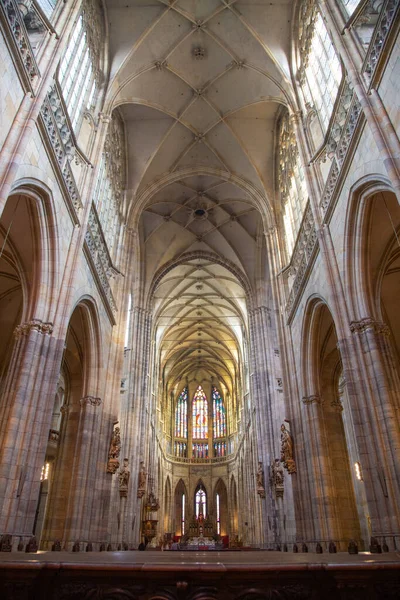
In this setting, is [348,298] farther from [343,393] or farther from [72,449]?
[72,449]

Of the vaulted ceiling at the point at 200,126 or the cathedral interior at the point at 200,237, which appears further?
the vaulted ceiling at the point at 200,126

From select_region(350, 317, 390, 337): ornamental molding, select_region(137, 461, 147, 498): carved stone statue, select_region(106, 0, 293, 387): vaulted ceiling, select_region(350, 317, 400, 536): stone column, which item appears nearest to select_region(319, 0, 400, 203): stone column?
select_region(350, 317, 390, 337): ornamental molding

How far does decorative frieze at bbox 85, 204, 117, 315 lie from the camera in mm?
14039

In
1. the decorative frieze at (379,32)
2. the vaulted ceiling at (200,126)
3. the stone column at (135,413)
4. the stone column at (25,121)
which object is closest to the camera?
the stone column at (25,121)

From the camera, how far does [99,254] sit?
15156 mm

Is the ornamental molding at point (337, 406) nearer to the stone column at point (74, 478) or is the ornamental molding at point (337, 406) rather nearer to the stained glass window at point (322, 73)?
the stone column at point (74, 478)

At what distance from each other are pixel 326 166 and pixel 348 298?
4686 millimetres

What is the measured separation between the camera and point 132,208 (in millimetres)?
21391

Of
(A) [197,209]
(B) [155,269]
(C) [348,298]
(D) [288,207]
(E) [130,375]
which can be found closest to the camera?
(C) [348,298]

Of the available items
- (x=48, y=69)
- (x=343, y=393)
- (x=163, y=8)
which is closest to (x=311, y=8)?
(x=163, y=8)

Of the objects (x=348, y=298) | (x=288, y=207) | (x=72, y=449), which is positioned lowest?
(x=72, y=449)

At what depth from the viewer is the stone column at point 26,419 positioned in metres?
8.23

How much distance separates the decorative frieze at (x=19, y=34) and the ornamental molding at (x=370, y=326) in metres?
8.93

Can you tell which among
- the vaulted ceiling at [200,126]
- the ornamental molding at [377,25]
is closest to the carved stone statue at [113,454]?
the vaulted ceiling at [200,126]
